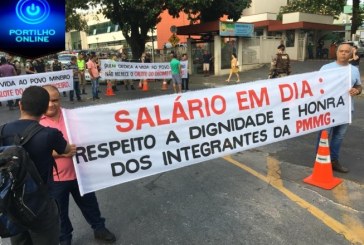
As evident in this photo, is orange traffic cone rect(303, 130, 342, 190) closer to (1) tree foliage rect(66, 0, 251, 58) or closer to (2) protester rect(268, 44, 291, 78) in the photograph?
(2) protester rect(268, 44, 291, 78)

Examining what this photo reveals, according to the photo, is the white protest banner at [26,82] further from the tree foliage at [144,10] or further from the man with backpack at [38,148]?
the man with backpack at [38,148]

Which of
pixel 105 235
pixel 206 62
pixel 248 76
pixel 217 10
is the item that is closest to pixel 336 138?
pixel 105 235

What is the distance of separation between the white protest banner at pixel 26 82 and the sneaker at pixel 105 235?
10.2 meters

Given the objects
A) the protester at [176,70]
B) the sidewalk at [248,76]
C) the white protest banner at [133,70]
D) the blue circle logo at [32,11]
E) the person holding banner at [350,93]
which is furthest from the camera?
the sidewalk at [248,76]

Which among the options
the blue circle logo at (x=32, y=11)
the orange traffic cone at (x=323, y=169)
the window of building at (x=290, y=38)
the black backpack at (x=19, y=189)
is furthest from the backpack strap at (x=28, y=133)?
the window of building at (x=290, y=38)

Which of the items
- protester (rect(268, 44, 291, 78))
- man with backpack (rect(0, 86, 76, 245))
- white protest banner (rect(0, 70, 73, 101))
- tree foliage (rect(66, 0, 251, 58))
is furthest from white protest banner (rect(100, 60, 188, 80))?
man with backpack (rect(0, 86, 76, 245))

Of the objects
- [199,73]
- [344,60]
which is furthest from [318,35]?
[344,60]

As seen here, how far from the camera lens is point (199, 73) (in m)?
26.2

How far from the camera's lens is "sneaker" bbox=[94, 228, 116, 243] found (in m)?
3.71

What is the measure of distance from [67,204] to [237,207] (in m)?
1.97

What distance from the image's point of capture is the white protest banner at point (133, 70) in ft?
55.2

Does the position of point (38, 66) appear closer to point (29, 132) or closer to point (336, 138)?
point (336, 138)

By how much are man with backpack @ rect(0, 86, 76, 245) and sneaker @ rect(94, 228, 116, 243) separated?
1.06 m

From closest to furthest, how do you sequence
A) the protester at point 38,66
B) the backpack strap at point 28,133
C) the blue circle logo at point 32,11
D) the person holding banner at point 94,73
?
1. the backpack strap at point 28,133
2. the blue circle logo at point 32,11
3. the person holding banner at point 94,73
4. the protester at point 38,66
